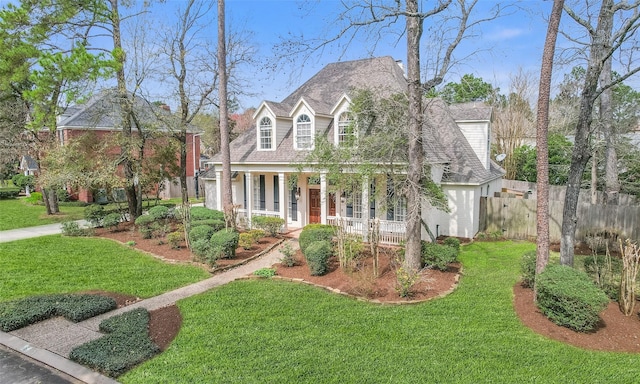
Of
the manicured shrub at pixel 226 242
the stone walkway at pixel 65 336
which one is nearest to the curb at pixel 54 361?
the stone walkway at pixel 65 336

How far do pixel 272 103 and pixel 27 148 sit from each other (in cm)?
1766

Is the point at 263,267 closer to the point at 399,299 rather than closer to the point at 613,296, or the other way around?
the point at 399,299

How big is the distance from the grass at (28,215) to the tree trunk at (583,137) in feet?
75.0

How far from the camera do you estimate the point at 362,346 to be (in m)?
6.52

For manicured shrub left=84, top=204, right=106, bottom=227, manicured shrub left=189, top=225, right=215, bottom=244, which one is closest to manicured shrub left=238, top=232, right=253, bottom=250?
manicured shrub left=189, top=225, right=215, bottom=244

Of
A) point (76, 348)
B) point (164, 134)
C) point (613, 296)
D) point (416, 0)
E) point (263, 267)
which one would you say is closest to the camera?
point (76, 348)

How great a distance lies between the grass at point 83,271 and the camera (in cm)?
984

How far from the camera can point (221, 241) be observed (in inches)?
479

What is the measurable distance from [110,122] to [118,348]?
85.1 ft

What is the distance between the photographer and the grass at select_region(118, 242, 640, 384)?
565 centimetres

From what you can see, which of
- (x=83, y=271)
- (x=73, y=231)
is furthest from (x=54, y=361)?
(x=73, y=231)

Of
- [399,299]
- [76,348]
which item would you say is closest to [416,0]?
[399,299]

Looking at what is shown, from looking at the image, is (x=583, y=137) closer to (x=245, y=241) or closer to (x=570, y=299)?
(x=570, y=299)

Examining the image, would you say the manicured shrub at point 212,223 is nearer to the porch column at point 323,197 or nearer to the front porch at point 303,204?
the front porch at point 303,204
